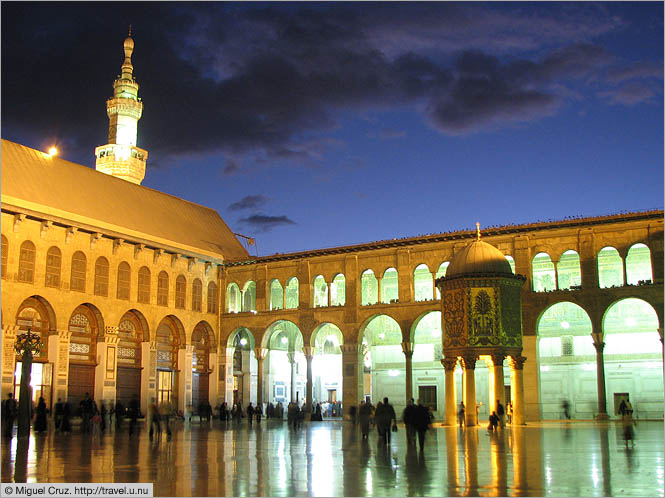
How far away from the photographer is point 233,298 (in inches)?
1813

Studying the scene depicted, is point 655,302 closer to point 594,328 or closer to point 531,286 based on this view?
point 594,328

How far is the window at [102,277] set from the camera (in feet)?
121

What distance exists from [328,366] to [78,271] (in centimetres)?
1799

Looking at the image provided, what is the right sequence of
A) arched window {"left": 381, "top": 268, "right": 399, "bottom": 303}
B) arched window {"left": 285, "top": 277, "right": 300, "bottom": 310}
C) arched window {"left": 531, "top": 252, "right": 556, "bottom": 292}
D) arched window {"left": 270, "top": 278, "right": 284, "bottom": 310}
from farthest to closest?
arched window {"left": 285, "top": 277, "right": 300, "bottom": 310} → arched window {"left": 270, "top": 278, "right": 284, "bottom": 310} → arched window {"left": 381, "top": 268, "right": 399, "bottom": 303} → arched window {"left": 531, "top": 252, "right": 556, "bottom": 292}

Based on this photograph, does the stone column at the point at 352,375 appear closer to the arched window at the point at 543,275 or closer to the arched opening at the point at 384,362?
the arched opening at the point at 384,362

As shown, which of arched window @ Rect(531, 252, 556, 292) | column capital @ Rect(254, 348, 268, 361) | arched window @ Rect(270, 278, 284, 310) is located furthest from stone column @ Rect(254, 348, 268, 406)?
arched window @ Rect(531, 252, 556, 292)

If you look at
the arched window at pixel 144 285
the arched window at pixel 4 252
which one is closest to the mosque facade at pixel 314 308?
the arched window at pixel 4 252

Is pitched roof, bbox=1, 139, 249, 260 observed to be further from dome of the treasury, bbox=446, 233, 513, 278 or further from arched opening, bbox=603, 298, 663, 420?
arched opening, bbox=603, 298, 663, 420

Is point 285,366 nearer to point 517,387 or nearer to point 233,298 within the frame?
point 233,298

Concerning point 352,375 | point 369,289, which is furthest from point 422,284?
point 352,375

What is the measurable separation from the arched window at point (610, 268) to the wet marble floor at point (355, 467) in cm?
2212

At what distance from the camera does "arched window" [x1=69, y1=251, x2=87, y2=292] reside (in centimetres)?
3564

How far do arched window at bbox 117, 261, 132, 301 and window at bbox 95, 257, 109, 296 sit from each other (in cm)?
86

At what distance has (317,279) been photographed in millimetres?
44656
